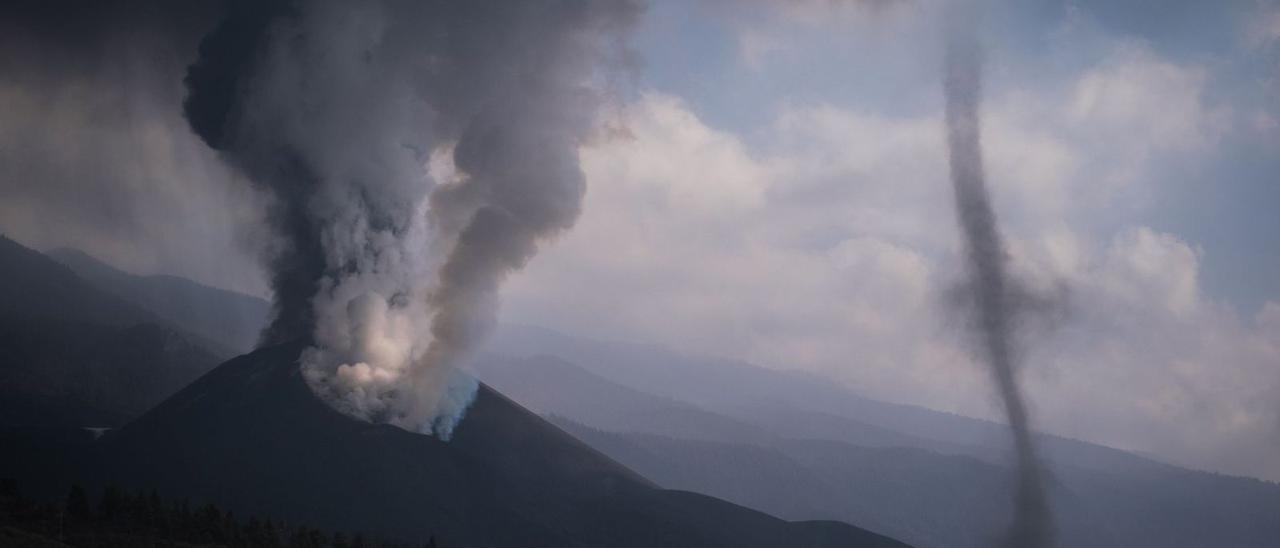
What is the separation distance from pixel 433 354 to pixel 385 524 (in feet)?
102

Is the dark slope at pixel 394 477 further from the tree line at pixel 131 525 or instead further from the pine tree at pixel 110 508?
the pine tree at pixel 110 508

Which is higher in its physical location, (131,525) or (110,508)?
(110,508)

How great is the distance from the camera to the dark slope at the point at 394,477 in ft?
358

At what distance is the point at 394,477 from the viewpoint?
115562mm

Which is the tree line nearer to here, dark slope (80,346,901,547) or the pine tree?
the pine tree

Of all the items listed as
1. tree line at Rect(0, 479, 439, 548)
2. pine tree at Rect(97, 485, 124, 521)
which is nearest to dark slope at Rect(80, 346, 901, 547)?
tree line at Rect(0, 479, 439, 548)

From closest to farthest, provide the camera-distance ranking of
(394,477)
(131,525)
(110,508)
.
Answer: (131,525)
(110,508)
(394,477)

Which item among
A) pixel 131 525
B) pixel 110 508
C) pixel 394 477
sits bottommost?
pixel 131 525

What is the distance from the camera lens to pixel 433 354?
5138 inches

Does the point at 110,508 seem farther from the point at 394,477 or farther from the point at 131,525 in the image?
the point at 394,477

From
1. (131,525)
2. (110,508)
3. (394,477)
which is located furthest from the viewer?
(394,477)

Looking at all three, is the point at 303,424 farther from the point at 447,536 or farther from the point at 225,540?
the point at 225,540

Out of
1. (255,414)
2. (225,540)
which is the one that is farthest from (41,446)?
(225,540)

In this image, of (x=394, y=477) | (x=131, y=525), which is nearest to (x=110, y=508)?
(x=131, y=525)
